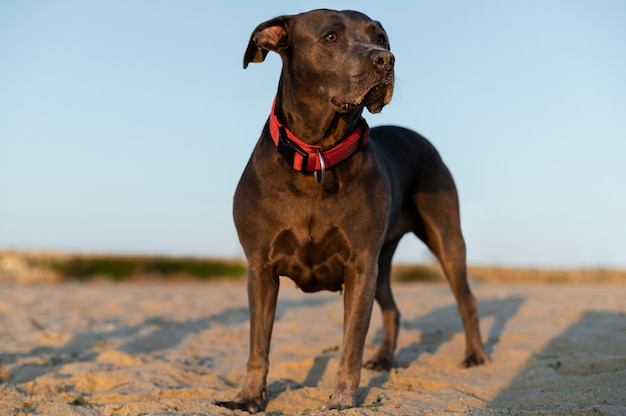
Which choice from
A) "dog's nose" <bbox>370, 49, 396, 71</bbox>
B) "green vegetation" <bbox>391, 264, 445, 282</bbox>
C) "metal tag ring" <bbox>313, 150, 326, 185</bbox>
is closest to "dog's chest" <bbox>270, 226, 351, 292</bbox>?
"metal tag ring" <bbox>313, 150, 326, 185</bbox>

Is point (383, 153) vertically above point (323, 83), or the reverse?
point (323, 83)

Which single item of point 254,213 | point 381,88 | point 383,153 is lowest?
point 254,213

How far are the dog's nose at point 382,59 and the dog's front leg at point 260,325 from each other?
5.15 feet

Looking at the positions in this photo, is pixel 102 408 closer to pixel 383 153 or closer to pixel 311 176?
pixel 311 176

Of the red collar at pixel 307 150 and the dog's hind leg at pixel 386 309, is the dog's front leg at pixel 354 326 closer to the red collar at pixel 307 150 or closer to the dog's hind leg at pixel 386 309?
the red collar at pixel 307 150

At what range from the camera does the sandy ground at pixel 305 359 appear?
504 centimetres

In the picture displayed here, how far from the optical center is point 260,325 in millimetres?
5207

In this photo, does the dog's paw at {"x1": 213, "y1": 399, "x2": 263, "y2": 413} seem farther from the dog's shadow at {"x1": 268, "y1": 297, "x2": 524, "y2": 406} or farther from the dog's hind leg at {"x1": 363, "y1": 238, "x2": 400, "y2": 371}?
the dog's hind leg at {"x1": 363, "y1": 238, "x2": 400, "y2": 371}

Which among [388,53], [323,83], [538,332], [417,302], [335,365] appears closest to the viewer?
[388,53]

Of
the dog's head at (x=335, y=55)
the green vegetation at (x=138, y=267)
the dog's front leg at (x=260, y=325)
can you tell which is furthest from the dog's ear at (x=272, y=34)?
the green vegetation at (x=138, y=267)

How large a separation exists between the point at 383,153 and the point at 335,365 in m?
1.97

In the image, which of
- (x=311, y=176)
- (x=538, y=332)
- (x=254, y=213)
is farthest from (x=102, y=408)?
(x=538, y=332)

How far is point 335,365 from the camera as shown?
6781mm

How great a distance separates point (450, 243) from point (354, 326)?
7.53 ft
